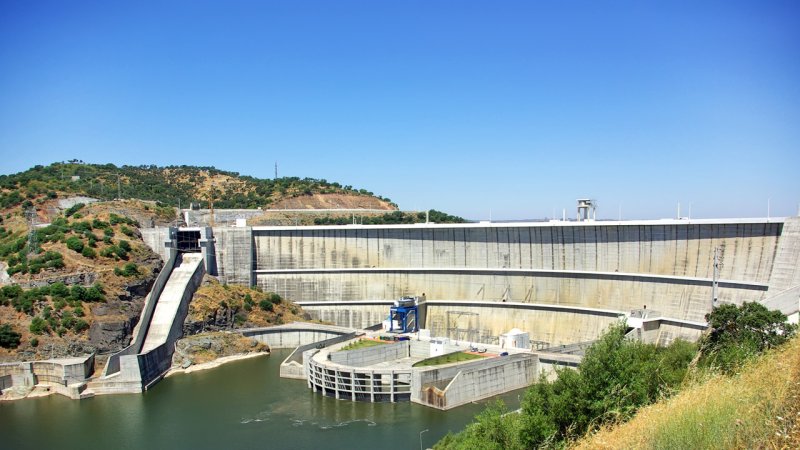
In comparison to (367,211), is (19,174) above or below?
above

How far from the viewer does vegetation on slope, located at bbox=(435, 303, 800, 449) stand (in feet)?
24.8

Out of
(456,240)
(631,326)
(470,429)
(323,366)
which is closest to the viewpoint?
(470,429)

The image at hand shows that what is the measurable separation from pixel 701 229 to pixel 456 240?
1746cm

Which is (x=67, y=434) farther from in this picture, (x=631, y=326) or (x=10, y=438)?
(x=631, y=326)

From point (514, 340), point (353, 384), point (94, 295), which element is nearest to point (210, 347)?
point (94, 295)

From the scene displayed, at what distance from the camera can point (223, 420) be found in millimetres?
28312

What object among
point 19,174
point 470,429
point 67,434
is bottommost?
point 67,434

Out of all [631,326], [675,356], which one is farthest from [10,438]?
[631,326]

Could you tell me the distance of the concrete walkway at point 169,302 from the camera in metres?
38.6

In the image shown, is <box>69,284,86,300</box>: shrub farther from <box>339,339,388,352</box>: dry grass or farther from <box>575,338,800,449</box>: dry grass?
<box>575,338,800,449</box>: dry grass

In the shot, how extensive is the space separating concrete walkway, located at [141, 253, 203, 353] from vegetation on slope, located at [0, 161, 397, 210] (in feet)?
75.8

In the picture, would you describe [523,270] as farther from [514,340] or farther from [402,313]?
[402,313]

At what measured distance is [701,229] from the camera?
3422 centimetres

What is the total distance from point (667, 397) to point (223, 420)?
841 inches
